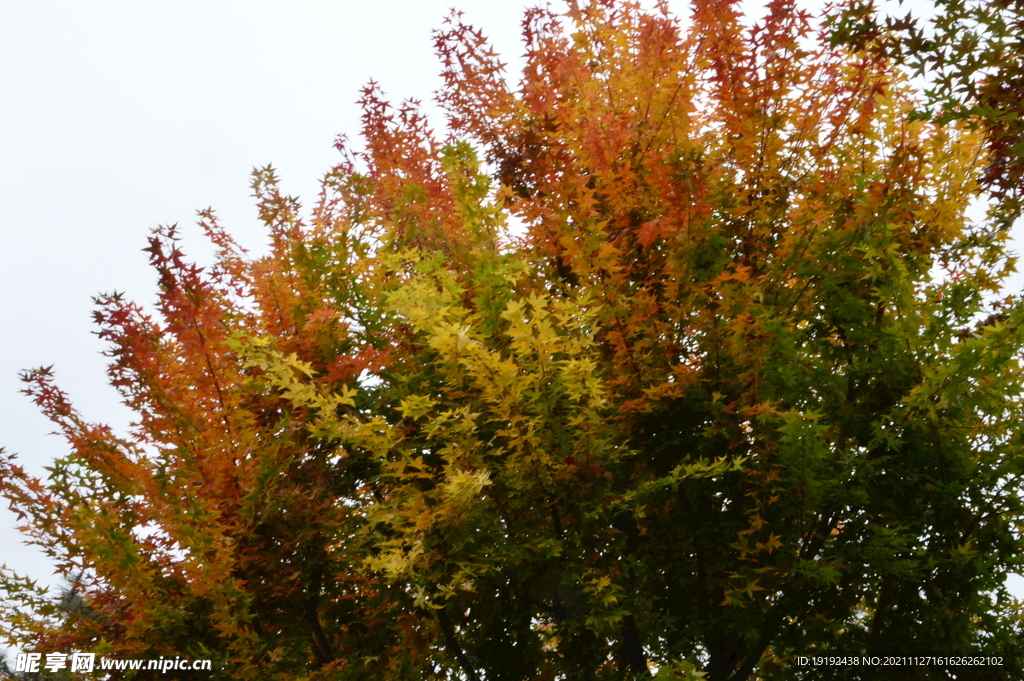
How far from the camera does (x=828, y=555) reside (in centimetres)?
598

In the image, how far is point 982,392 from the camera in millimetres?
5695

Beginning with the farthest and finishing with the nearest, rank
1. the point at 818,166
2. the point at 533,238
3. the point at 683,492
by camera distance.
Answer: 1. the point at 533,238
2. the point at 818,166
3. the point at 683,492

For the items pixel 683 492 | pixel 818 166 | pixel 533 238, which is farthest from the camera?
pixel 533 238

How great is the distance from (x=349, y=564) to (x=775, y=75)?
5.00 m

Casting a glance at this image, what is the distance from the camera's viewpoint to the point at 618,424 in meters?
5.97

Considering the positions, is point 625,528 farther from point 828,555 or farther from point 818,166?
point 818,166

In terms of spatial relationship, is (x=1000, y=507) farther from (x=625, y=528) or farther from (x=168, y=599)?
(x=168, y=599)

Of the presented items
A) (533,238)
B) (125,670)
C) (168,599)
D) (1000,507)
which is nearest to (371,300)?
(533,238)

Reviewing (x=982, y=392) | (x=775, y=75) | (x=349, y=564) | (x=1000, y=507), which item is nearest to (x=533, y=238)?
(x=775, y=75)

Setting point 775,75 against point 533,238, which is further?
point 533,238

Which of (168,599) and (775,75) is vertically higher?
(775,75)

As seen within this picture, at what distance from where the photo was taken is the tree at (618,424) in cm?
542

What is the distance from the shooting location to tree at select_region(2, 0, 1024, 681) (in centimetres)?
542

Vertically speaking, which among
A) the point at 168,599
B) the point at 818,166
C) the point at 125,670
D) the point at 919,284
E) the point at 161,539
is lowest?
the point at 125,670
